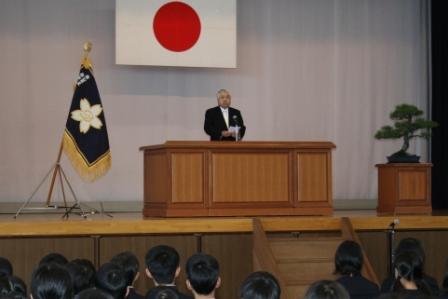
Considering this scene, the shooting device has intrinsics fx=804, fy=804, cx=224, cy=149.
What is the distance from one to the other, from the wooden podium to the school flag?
320 cm

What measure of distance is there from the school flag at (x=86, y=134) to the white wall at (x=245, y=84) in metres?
2.17

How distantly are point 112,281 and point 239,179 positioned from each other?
4251mm

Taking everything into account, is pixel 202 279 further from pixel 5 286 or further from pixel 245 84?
pixel 245 84

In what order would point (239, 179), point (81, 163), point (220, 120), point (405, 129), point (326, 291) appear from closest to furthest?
point (326, 291) < point (239, 179) < point (81, 163) < point (220, 120) < point (405, 129)

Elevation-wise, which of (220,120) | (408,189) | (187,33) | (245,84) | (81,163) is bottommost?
(408,189)

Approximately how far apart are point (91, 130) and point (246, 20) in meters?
3.75

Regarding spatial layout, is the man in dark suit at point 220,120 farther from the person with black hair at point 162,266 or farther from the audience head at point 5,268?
the audience head at point 5,268

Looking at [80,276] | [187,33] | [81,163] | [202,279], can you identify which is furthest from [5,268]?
[187,33]

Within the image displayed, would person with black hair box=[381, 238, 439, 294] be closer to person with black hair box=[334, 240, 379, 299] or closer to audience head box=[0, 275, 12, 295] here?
person with black hair box=[334, 240, 379, 299]

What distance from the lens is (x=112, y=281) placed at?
3752 millimetres

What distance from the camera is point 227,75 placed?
37.0 feet

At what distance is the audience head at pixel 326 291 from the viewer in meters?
2.94

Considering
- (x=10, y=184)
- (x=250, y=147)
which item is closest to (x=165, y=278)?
(x=250, y=147)

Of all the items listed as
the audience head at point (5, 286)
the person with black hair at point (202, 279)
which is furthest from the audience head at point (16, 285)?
the person with black hair at point (202, 279)
